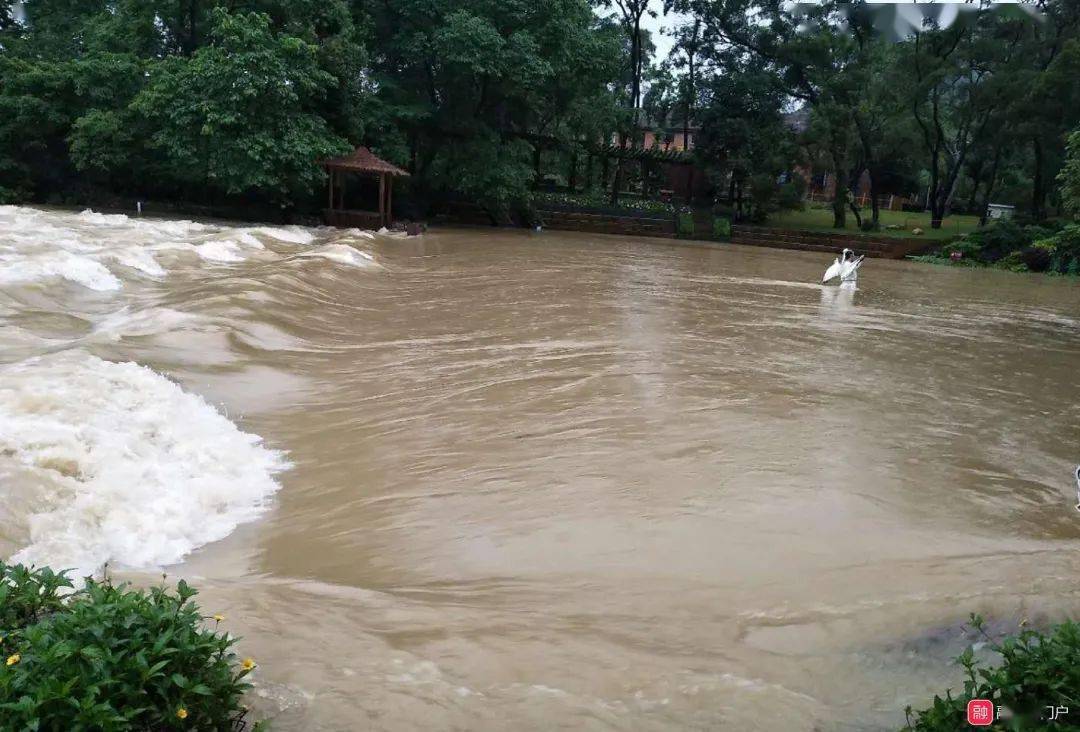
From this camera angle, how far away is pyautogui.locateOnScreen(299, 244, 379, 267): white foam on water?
16278 mm

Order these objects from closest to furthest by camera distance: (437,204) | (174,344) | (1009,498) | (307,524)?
(307,524) < (1009,498) < (174,344) < (437,204)

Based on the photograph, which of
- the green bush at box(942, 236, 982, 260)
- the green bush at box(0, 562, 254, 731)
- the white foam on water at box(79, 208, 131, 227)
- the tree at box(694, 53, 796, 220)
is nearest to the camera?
the green bush at box(0, 562, 254, 731)

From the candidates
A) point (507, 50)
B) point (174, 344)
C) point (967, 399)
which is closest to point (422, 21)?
point (507, 50)

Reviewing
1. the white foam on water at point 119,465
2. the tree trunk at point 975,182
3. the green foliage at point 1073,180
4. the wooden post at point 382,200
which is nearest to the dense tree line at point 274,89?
the wooden post at point 382,200

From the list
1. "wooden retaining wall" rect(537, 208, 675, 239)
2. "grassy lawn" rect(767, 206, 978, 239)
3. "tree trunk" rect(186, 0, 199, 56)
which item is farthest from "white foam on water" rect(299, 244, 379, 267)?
"grassy lawn" rect(767, 206, 978, 239)

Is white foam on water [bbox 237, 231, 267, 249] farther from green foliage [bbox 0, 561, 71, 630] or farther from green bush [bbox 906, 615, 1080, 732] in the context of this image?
green bush [bbox 906, 615, 1080, 732]

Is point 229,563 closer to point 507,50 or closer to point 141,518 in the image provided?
point 141,518

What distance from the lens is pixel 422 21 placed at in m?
28.1

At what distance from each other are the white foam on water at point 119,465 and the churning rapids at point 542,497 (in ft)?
0.08

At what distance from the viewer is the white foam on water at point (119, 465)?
173 inches

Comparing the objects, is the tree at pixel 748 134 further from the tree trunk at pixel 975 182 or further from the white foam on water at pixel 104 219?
the white foam on water at pixel 104 219

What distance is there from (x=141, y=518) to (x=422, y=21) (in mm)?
26699

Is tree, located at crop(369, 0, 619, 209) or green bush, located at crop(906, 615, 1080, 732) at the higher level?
tree, located at crop(369, 0, 619, 209)

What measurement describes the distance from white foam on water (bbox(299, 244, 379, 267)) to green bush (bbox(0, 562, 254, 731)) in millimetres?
13685
